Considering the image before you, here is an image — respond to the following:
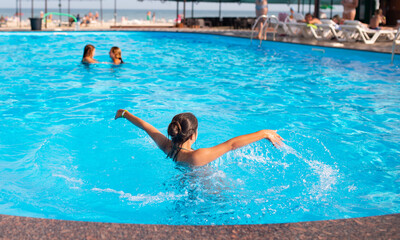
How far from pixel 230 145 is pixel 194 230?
106cm

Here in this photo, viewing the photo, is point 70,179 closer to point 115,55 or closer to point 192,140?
point 192,140

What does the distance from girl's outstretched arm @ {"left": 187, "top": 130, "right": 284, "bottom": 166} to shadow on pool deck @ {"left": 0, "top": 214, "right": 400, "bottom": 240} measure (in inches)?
36.0

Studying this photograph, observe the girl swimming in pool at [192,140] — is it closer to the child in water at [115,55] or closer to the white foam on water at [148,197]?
the white foam on water at [148,197]

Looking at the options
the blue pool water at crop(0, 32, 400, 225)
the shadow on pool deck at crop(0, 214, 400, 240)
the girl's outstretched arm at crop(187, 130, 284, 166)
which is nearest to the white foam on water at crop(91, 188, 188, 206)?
the blue pool water at crop(0, 32, 400, 225)

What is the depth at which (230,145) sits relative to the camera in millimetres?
3211

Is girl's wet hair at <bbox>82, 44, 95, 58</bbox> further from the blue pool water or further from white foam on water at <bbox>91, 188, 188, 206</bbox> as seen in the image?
white foam on water at <bbox>91, 188, 188, 206</bbox>

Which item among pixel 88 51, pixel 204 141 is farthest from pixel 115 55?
pixel 204 141

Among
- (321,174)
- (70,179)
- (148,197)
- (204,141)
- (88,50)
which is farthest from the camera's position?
(88,50)

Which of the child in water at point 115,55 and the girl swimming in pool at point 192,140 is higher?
the child in water at point 115,55

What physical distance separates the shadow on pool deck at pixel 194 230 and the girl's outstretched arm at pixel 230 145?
→ 914 mm

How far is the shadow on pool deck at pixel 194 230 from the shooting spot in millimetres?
2207

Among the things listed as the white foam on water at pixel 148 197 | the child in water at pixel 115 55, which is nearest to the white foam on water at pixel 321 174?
the white foam on water at pixel 148 197

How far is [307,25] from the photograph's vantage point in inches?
573

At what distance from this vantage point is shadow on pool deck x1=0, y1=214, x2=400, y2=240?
7.24 feet
